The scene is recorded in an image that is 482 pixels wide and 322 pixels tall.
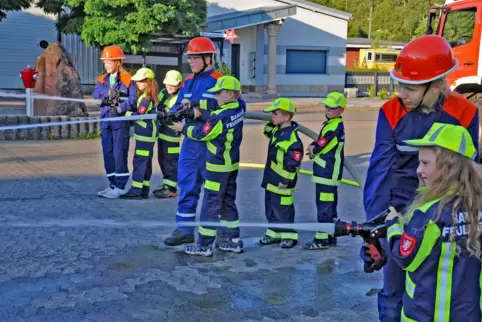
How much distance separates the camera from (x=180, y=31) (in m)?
27.3

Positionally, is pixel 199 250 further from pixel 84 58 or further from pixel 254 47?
pixel 254 47

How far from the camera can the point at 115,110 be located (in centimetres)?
812

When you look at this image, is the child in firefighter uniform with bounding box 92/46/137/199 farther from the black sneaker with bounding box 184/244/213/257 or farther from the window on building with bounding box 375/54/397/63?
the window on building with bounding box 375/54/397/63

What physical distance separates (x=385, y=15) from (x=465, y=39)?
74937 millimetres

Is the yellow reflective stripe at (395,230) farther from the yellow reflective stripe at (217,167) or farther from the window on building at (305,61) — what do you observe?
the window on building at (305,61)

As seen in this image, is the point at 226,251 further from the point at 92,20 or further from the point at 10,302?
the point at 92,20

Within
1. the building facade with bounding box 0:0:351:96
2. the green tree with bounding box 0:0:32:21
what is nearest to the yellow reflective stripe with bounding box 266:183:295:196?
the green tree with bounding box 0:0:32:21

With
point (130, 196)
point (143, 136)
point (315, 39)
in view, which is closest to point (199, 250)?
point (130, 196)

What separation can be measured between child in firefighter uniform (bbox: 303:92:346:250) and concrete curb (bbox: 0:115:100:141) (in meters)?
8.56

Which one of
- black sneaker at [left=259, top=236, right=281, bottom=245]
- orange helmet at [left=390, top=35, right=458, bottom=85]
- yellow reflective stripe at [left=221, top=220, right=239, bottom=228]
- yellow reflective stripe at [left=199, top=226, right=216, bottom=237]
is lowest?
black sneaker at [left=259, top=236, right=281, bottom=245]

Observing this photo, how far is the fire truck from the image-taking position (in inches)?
491

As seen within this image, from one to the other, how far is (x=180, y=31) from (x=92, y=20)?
12.4 feet

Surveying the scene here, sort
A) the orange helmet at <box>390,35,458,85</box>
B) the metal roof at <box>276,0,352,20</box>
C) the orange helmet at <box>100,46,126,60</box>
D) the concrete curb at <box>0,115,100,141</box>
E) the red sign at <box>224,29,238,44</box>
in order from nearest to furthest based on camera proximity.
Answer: the orange helmet at <box>390,35,458,85</box>
the orange helmet at <box>100,46,126,60</box>
the concrete curb at <box>0,115,100,141</box>
the red sign at <box>224,29,238,44</box>
the metal roof at <box>276,0,352,20</box>

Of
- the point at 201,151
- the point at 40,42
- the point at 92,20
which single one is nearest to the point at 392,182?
the point at 201,151
